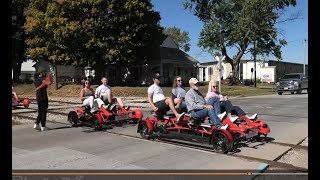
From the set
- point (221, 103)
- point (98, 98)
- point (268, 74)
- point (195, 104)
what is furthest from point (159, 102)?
point (268, 74)

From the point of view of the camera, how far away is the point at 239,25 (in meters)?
46.7

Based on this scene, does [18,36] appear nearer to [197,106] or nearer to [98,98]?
[98,98]

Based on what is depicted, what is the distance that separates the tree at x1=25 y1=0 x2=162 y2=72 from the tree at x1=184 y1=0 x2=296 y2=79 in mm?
15383

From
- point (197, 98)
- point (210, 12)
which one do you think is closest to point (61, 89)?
point (210, 12)

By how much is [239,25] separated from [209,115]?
40.1 meters

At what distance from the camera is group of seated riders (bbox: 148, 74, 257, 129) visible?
330 inches

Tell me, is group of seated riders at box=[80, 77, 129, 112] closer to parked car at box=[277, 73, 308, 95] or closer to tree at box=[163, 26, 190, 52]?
parked car at box=[277, 73, 308, 95]

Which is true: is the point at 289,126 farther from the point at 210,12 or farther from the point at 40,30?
the point at 210,12

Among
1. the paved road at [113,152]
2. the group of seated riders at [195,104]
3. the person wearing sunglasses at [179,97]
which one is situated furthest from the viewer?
the person wearing sunglasses at [179,97]

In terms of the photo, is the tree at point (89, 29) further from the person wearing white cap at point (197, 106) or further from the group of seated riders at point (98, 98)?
the person wearing white cap at point (197, 106)

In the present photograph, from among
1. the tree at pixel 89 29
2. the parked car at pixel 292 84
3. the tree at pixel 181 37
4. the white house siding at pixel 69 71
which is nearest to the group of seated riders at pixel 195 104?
the tree at pixel 89 29

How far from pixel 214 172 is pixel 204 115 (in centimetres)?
232

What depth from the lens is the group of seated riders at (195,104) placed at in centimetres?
838

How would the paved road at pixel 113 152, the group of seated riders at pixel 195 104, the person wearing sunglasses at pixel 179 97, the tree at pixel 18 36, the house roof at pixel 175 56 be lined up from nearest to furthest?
1. the paved road at pixel 113 152
2. the group of seated riders at pixel 195 104
3. the person wearing sunglasses at pixel 179 97
4. the tree at pixel 18 36
5. the house roof at pixel 175 56
